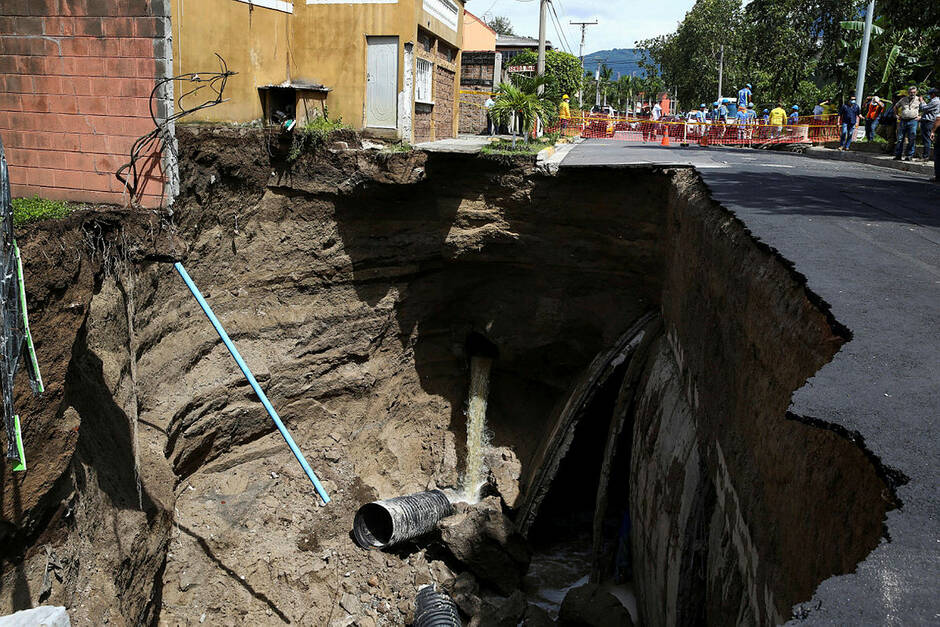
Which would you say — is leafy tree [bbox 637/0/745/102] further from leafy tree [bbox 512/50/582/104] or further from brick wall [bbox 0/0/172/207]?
brick wall [bbox 0/0/172/207]

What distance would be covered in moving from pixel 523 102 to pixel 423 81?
3.19 metres

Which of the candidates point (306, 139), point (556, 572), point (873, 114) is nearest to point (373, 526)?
point (556, 572)

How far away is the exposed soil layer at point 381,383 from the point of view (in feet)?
14.8

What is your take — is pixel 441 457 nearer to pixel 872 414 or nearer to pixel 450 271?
pixel 450 271

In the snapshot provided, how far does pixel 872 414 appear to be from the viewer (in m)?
2.66

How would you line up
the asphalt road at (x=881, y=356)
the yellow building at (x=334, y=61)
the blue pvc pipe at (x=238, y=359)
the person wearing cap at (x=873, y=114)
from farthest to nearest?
the person wearing cap at (x=873, y=114), the yellow building at (x=334, y=61), the blue pvc pipe at (x=238, y=359), the asphalt road at (x=881, y=356)

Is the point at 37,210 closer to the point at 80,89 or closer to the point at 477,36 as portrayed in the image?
the point at 80,89

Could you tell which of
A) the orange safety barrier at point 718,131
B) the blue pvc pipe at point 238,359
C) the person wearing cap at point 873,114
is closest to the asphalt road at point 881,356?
A: the blue pvc pipe at point 238,359

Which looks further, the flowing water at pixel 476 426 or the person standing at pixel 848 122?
the person standing at pixel 848 122

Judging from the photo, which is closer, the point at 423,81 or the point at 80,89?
the point at 80,89

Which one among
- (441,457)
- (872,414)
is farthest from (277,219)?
(872,414)

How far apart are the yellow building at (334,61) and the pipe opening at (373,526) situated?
688 cm

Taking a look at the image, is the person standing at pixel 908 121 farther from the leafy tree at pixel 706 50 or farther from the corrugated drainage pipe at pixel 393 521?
the leafy tree at pixel 706 50

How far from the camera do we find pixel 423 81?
1680cm
